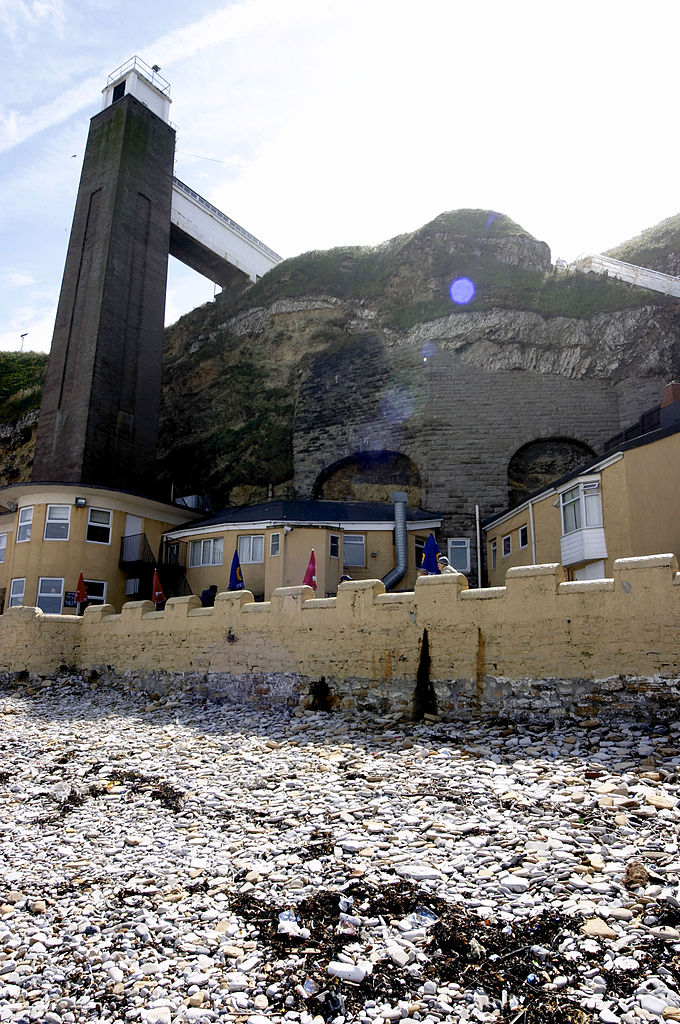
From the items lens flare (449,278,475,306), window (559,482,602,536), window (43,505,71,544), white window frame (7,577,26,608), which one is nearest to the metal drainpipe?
window (559,482,602,536)

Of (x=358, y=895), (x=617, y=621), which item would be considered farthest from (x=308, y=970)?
(x=617, y=621)

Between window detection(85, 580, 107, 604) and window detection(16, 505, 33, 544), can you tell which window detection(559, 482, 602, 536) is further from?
window detection(16, 505, 33, 544)

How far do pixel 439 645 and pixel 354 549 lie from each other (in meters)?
14.3

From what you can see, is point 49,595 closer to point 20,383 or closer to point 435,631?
point 435,631

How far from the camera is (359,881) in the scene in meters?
7.65

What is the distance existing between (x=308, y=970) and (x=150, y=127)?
45940 millimetres

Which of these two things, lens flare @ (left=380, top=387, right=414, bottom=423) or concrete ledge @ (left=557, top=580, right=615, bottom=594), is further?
lens flare @ (left=380, top=387, right=414, bottom=423)

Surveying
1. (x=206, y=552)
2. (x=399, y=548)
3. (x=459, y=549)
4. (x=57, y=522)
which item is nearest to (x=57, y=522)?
(x=57, y=522)

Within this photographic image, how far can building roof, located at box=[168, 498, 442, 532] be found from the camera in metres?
26.5

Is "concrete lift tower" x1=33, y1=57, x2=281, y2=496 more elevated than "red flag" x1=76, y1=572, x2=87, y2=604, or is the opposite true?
"concrete lift tower" x1=33, y1=57, x2=281, y2=496

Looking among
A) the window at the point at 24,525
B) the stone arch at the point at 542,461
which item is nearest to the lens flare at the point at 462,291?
the stone arch at the point at 542,461

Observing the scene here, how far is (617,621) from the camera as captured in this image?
11.5 m

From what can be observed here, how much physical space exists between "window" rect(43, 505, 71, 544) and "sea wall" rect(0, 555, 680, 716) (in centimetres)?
1015

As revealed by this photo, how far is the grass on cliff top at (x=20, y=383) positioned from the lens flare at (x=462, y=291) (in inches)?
1152
